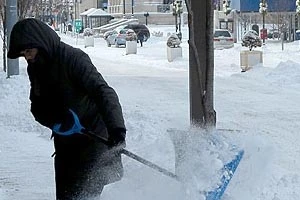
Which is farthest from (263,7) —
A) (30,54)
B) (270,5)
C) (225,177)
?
(30,54)

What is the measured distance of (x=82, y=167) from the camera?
14.1ft

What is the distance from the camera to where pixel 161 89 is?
18.8 m

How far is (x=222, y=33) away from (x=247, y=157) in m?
39.6

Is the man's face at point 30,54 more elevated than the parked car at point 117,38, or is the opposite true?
the man's face at point 30,54

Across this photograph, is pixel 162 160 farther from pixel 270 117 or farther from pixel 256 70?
pixel 256 70

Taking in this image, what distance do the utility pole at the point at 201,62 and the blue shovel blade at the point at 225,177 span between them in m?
0.82

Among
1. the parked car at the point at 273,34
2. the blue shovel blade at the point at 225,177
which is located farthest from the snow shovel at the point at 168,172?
the parked car at the point at 273,34

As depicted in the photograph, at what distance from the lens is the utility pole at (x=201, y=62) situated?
5.68m

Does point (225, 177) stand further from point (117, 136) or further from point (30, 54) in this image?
point (30, 54)

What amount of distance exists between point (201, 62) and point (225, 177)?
1.91 m

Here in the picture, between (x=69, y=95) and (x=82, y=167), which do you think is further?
(x=82, y=167)

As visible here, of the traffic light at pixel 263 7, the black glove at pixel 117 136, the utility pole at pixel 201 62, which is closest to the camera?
the black glove at pixel 117 136

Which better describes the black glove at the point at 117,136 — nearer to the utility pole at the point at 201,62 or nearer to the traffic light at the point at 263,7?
the utility pole at the point at 201,62

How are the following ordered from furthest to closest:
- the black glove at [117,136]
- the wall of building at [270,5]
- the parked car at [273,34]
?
the parked car at [273,34] → the wall of building at [270,5] → the black glove at [117,136]
